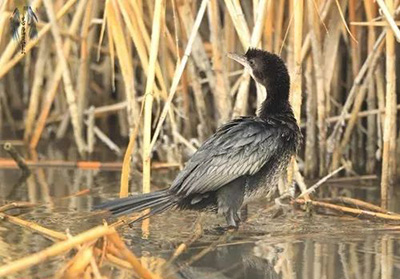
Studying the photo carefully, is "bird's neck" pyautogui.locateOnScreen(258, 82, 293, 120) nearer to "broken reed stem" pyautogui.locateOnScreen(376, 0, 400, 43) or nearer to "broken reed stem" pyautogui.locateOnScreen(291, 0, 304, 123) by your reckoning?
"broken reed stem" pyautogui.locateOnScreen(291, 0, 304, 123)

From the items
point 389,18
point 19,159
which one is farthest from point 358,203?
point 19,159

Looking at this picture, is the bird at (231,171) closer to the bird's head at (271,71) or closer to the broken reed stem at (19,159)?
the bird's head at (271,71)

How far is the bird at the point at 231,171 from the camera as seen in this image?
4500 mm

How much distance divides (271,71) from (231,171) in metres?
0.67

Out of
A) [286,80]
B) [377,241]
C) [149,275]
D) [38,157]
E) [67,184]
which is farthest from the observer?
[38,157]

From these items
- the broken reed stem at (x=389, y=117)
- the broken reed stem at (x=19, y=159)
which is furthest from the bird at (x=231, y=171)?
the broken reed stem at (x=19, y=159)

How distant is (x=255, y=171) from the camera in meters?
4.57

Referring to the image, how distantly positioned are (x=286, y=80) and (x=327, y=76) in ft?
3.23

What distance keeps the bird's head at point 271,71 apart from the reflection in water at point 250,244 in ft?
2.10

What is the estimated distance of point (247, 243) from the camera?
4410 mm

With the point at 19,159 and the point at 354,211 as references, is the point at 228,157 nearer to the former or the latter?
the point at 354,211

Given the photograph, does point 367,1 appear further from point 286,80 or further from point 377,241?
point 377,241

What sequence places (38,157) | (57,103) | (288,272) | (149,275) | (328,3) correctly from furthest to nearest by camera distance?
(57,103), (38,157), (328,3), (288,272), (149,275)

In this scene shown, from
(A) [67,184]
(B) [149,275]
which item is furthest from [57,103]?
(B) [149,275]
